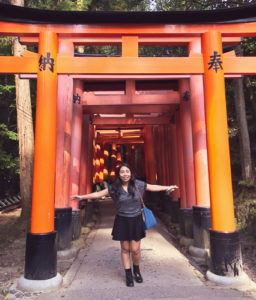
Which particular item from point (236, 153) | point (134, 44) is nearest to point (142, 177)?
point (236, 153)

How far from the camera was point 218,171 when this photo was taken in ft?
11.5

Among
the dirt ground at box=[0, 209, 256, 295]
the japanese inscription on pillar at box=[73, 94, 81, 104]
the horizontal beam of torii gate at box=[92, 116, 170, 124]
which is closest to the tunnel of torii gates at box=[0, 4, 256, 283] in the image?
the dirt ground at box=[0, 209, 256, 295]

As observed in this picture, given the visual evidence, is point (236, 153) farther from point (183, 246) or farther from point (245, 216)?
point (183, 246)

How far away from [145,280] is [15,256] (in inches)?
117

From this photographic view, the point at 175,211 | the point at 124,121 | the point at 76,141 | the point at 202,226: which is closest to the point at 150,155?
the point at 124,121

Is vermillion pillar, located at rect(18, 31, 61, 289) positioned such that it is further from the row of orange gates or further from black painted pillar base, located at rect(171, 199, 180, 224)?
the row of orange gates

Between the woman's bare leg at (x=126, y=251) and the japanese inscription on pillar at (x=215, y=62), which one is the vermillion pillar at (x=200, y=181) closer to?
the japanese inscription on pillar at (x=215, y=62)

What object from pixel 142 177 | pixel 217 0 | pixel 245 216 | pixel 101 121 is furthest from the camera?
pixel 142 177

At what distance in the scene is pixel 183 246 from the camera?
536 cm

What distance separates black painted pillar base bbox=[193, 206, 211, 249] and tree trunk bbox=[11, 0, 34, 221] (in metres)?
5.04

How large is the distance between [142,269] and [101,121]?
6134mm

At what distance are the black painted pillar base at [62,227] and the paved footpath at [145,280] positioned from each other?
1.29 feet

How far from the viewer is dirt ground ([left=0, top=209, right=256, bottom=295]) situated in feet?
12.2

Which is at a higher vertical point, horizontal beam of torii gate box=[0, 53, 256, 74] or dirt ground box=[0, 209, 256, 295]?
horizontal beam of torii gate box=[0, 53, 256, 74]
